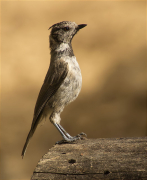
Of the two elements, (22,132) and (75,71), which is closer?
(75,71)

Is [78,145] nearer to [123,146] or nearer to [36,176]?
[123,146]

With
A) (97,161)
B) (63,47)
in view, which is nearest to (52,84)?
(63,47)

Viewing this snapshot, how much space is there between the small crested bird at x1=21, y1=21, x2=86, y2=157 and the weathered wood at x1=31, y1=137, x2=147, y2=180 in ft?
2.36

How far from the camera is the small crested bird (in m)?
3.80

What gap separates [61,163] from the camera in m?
2.73

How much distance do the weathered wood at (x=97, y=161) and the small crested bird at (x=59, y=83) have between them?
720 millimetres

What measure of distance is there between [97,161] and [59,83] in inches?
55.4

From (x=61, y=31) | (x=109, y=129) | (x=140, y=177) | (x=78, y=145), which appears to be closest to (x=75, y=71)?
(x=61, y=31)

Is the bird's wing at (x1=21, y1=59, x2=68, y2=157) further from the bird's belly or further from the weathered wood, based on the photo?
the weathered wood

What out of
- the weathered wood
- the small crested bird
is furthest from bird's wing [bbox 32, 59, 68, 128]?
the weathered wood

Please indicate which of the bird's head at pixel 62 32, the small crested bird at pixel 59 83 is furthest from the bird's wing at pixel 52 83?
the bird's head at pixel 62 32

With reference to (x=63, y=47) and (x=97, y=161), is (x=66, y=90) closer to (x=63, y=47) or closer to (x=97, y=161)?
(x=63, y=47)

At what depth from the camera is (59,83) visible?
3809mm

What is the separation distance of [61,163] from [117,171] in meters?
0.54
